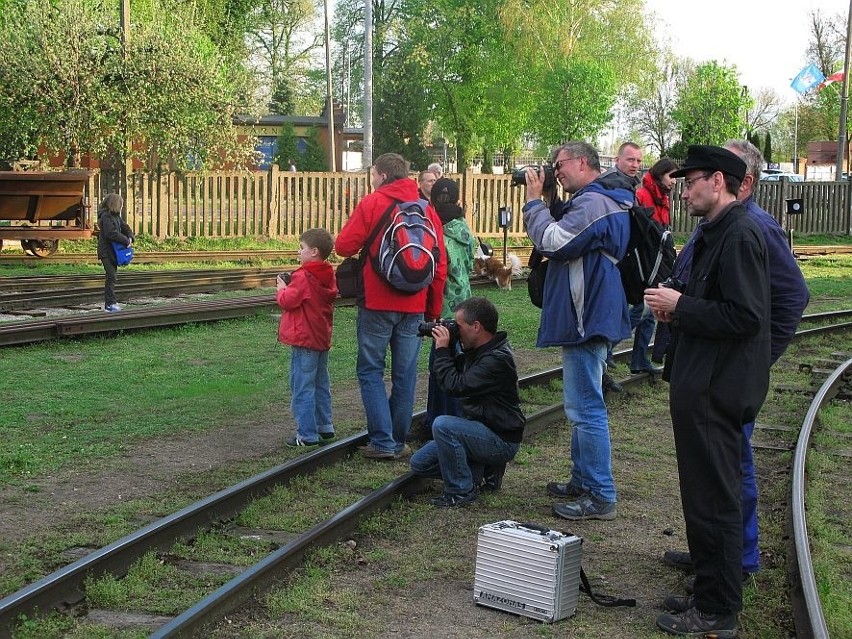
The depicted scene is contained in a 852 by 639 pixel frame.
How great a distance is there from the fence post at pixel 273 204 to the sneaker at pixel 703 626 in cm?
2203

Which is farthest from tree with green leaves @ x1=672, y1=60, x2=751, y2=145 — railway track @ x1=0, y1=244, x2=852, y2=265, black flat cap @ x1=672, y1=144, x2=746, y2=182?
black flat cap @ x1=672, y1=144, x2=746, y2=182

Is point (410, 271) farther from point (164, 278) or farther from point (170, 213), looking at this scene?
point (170, 213)

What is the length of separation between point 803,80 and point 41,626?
134ft

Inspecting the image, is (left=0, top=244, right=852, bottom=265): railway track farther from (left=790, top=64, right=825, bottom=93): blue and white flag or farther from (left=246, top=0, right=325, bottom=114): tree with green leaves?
(left=246, top=0, right=325, bottom=114): tree with green leaves

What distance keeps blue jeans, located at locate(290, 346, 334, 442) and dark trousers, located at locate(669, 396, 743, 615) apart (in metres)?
3.52

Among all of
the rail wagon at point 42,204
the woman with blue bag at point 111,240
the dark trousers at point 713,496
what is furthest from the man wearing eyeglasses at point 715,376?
the rail wagon at point 42,204

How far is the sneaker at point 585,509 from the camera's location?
20.8 ft

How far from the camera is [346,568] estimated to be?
5.49m

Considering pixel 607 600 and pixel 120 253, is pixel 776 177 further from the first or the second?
pixel 607 600

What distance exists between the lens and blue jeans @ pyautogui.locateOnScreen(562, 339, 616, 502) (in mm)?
6324

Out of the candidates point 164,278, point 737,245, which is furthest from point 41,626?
point 164,278

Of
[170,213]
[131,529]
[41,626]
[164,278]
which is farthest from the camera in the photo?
[170,213]

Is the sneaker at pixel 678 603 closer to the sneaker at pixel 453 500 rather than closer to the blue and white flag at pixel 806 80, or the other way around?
the sneaker at pixel 453 500

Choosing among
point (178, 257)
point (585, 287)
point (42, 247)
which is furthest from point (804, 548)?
point (42, 247)
